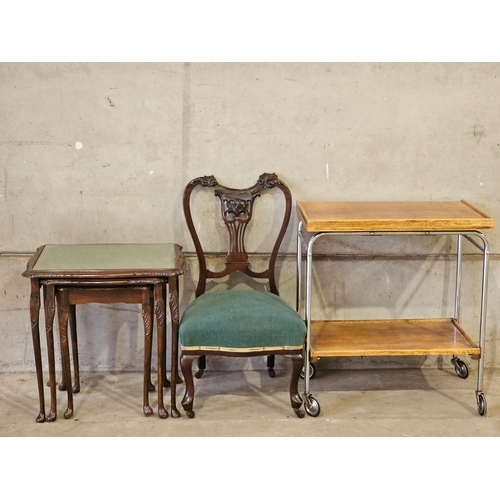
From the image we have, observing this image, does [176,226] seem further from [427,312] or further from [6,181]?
[427,312]

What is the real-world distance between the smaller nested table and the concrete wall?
14.9 inches

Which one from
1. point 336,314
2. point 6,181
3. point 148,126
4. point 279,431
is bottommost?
point 279,431

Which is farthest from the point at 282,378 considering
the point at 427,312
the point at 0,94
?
the point at 0,94

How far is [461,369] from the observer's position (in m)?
4.57

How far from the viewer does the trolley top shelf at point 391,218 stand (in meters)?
3.92

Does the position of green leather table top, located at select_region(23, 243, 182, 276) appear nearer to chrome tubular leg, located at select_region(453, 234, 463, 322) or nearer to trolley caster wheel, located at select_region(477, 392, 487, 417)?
chrome tubular leg, located at select_region(453, 234, 463, 322)

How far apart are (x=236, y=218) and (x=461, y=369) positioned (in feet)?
4.99

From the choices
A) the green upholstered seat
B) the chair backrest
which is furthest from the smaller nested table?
the chair backrest

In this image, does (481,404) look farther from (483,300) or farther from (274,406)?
(274,406)

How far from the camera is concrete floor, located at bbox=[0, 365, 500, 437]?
3.94m

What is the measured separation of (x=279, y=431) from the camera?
12.9 ft

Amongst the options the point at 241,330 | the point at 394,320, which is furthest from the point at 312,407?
the point at 394,320

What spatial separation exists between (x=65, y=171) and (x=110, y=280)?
86cm

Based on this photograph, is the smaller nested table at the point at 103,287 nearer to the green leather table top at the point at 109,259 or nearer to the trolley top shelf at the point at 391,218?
the green leather table top at the point at 109,259
